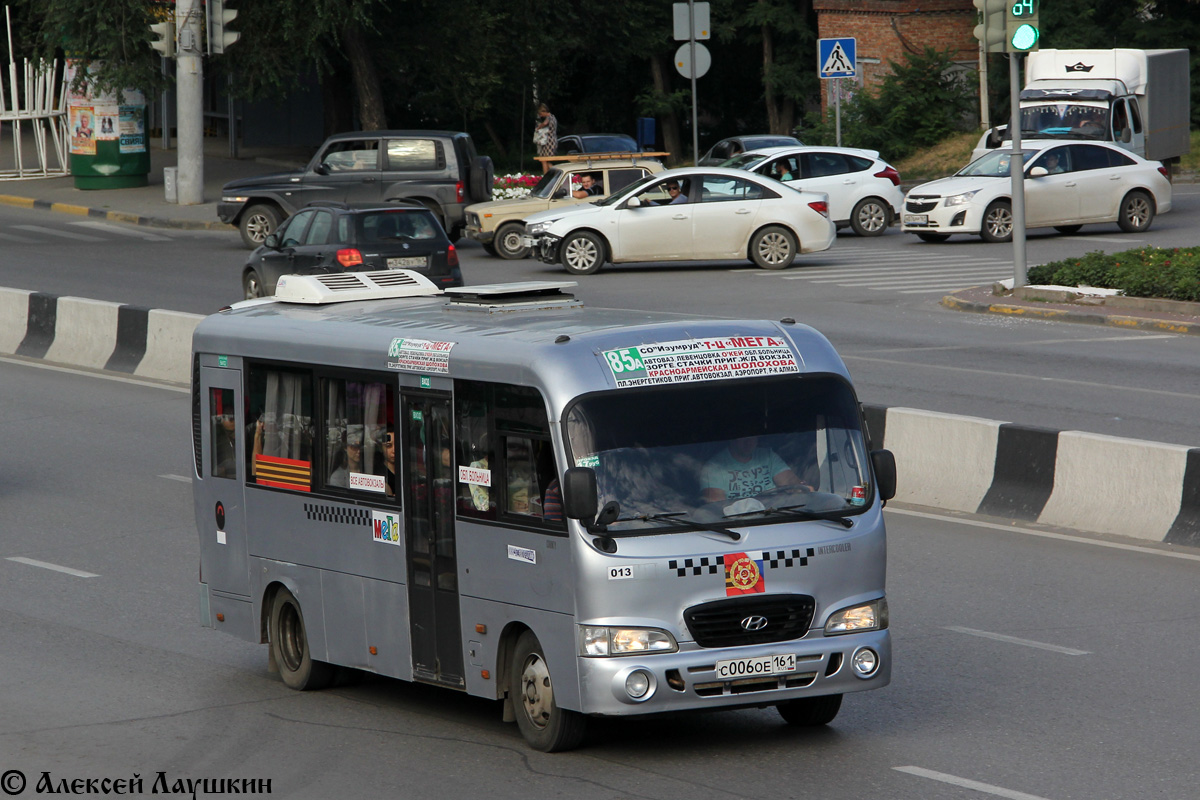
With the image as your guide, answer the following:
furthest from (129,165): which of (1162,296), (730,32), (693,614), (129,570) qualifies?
(693,614)

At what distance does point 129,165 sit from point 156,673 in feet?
99.3

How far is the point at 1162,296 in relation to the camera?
21.8m

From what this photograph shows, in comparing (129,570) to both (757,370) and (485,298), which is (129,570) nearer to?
(485,298)

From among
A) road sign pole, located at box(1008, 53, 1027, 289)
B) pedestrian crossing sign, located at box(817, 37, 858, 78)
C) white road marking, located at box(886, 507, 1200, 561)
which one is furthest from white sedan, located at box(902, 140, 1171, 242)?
white road marking, located at box(886, 507, 1200, 561)

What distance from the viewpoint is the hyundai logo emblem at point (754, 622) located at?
275 inches

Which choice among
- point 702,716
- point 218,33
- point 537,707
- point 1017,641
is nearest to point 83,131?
point 218,33

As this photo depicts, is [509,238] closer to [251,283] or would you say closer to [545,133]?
[251,283]

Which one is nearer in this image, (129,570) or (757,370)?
(757,370)

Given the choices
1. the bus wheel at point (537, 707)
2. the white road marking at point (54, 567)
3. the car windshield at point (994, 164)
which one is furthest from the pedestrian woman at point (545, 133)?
the bus wheel at point (537, 707)

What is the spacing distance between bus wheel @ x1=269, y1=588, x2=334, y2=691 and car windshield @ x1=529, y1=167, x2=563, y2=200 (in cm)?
1990

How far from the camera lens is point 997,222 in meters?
29.3

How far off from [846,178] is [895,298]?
765cm

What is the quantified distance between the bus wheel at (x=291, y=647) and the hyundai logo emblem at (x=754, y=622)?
8.52 feet

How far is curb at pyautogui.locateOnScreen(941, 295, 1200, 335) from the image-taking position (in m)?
20.6
